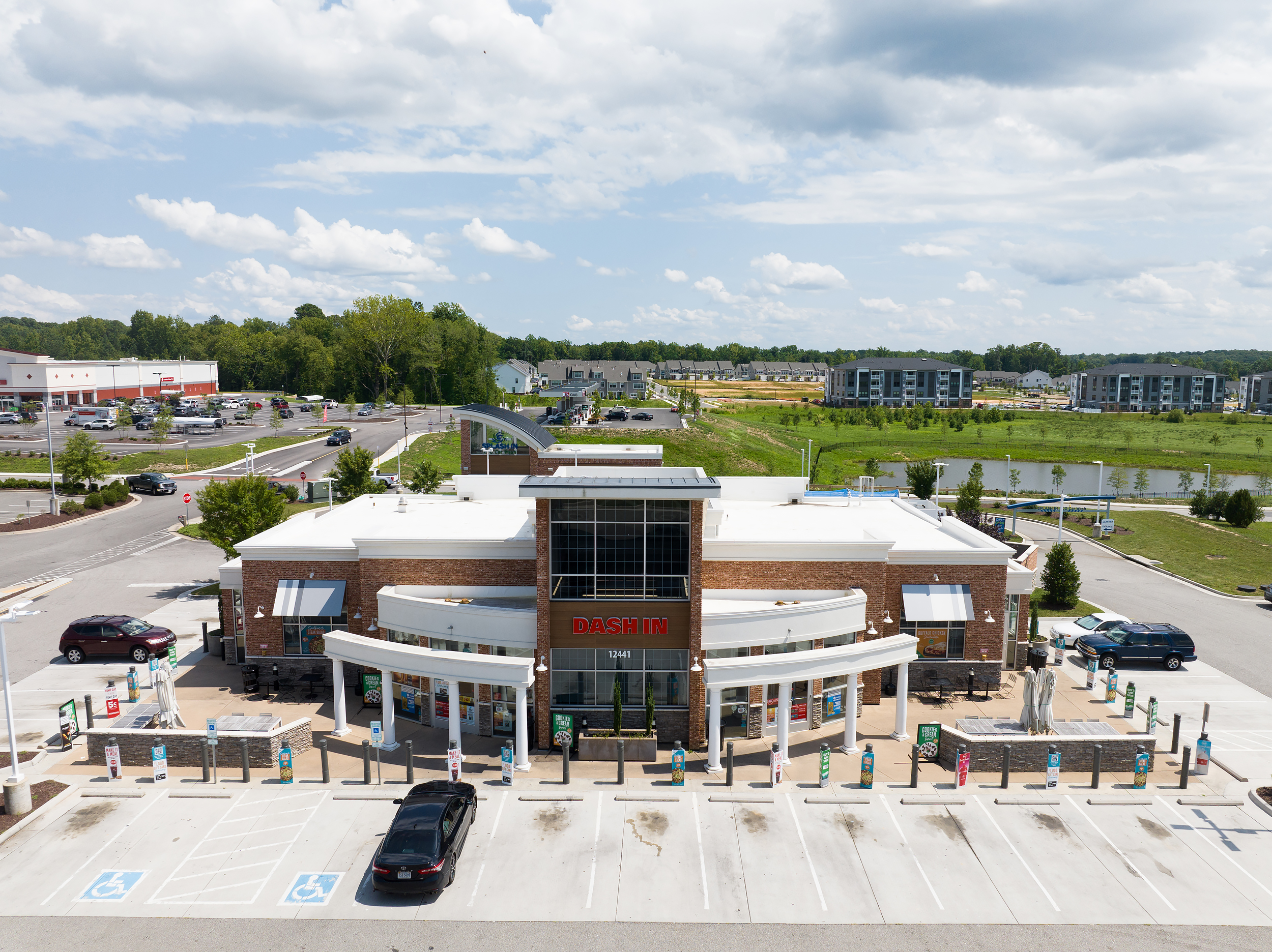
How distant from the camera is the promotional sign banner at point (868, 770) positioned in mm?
20656

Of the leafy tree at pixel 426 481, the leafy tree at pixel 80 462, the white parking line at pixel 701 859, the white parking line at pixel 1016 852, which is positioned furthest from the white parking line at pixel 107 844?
the leafy tree at pixel 80 462

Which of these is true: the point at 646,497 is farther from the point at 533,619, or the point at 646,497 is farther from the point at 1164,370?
Answer: the point at 1164,370

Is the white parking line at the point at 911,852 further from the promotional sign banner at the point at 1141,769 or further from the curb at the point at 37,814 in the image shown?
the curb at the point at 37,814

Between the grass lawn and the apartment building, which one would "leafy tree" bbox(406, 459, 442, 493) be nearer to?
the grass lawn

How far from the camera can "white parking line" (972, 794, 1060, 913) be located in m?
Answer: 16.5

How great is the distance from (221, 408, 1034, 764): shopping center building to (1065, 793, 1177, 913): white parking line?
504 centimetres

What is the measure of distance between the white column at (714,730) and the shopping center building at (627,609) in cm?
11

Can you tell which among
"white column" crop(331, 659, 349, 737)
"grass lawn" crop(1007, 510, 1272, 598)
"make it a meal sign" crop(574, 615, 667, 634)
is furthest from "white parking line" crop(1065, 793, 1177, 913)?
"grass lawn" crop(1007, 510, 1272, 598)

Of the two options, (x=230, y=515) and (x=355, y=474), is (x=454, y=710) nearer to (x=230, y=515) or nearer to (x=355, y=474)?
(x=230, y=515)

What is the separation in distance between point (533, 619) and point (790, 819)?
867 centimetres

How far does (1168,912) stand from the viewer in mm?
16109

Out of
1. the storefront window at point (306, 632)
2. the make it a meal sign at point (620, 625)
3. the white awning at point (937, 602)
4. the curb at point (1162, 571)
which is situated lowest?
Answer: the curb at point (1162, 571)

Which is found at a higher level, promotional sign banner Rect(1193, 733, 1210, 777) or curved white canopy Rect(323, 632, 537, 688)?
curved white canopy Rect(323, 632, 537, 688)

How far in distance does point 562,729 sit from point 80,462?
184ft
